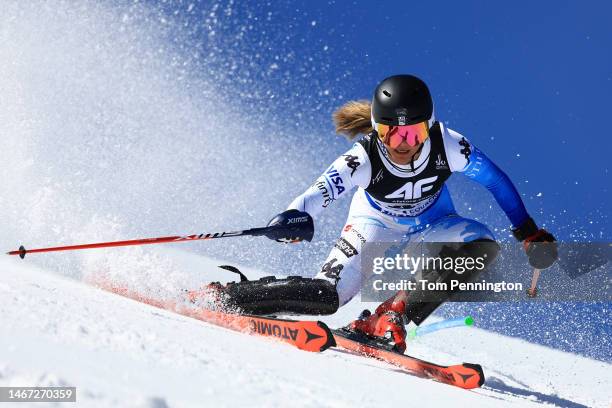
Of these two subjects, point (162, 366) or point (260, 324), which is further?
point (260, 324)

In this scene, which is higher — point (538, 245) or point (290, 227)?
point (538, 245)

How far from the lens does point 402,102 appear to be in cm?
367

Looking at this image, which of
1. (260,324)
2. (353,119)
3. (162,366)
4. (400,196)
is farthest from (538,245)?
(162,366)

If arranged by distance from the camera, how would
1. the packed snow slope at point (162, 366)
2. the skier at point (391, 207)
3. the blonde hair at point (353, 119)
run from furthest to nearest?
the blonde hair at point (353, 119)
the skier at point (391, 207)
the packed snow slope at point (162, 366)

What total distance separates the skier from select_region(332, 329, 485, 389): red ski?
10 cm

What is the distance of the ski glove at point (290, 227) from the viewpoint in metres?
3.46

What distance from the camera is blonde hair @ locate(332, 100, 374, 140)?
13.8ft

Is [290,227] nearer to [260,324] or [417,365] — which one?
[260,324]

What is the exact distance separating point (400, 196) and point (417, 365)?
1095 millimetres

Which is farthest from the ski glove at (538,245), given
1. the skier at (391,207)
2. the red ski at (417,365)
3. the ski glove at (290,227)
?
the ski glove at (290,227)

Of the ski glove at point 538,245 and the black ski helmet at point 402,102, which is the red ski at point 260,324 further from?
the ski glove at point 538,245

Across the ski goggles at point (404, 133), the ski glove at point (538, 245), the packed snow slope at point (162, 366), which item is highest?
the ski goggles at point (404, 133)

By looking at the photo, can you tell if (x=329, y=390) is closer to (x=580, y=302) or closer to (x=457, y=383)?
(x=457, y=383)

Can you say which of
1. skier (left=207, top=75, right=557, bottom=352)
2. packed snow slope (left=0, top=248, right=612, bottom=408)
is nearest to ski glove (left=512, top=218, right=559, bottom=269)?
skier (left=207, top=75, right=557, bottom=352)
